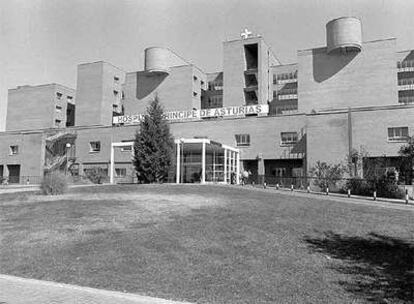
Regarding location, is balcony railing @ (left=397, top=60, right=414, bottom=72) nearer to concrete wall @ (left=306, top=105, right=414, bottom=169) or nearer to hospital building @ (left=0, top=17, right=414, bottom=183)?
hospital building @ (left=0, top=17, right=414, bottom=183)

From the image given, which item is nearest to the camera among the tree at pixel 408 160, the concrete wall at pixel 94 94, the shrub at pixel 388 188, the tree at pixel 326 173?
the shrub at pixel 388 188

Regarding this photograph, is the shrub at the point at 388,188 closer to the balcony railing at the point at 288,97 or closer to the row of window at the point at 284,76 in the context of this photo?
the balcony railing at the point at 288,97

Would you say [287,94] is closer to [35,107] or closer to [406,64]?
[406,64]

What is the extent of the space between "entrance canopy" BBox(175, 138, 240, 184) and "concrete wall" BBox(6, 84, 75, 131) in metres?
48.4

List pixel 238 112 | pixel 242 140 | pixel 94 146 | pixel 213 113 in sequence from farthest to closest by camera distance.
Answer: pixel 94 146, pixel 213 113, pixel 238 112, pixel 242 140

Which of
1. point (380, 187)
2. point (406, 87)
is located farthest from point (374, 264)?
point (406, 87)

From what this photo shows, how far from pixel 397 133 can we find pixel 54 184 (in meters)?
33.7

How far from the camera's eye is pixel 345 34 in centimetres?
6131

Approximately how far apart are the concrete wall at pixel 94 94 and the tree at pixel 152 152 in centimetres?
4876

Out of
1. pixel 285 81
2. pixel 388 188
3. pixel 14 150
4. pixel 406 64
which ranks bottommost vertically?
pixel 388 188

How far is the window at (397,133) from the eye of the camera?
4387 cm

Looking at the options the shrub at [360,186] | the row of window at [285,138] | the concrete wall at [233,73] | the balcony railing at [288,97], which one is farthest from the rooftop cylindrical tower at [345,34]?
the shrub at [360,186]

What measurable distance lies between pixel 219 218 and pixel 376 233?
4896 mm

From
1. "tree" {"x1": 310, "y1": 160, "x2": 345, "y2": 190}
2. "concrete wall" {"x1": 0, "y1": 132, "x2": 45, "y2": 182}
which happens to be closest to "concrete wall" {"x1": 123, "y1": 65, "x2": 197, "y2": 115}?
"concrete wall" {"x1": 0, "y1": 132, "x2": 45, "y2": 182}
